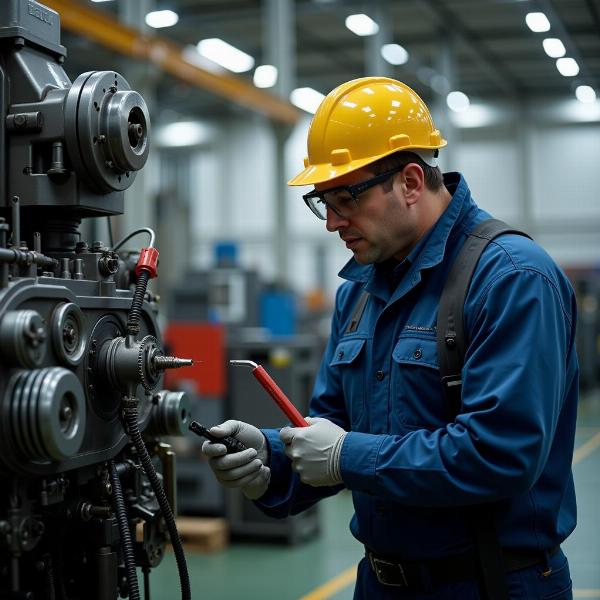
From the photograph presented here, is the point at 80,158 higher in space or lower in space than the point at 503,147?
lower

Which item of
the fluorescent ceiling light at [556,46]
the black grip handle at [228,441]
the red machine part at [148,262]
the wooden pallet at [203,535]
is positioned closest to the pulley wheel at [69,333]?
the red machine part at [148,262]

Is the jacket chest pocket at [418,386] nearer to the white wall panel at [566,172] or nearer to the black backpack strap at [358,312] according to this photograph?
the black backpack strap at [358,312]

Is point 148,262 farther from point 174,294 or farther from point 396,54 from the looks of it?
point 396,54

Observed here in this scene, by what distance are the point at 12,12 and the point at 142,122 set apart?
307mm

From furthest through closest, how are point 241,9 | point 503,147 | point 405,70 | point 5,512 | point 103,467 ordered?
point 503,147, point 405,70, point 241,9, point 103,467, point 5,512

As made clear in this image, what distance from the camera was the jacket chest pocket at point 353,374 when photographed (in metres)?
1.78

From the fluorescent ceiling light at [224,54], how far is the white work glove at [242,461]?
1071 cm

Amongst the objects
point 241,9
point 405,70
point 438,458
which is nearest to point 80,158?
point 438,458

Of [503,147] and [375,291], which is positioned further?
[503,147]

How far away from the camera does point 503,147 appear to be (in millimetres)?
15602

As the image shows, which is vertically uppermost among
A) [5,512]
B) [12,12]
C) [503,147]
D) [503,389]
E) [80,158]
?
[503,147]

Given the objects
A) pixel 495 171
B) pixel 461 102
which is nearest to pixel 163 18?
pixel 461 102

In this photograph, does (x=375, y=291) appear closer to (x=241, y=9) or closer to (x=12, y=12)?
(x=12, y=12)

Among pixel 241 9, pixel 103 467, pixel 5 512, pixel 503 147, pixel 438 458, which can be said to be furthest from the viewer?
pixel 503 147
